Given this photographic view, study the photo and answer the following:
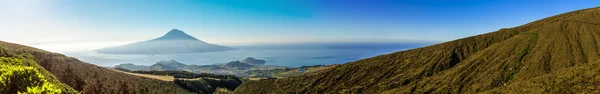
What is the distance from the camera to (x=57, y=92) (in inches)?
1478

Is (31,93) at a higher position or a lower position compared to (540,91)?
higher

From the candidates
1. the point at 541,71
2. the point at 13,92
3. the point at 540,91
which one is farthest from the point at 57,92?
the point at 541,71

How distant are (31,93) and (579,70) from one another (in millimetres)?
212106

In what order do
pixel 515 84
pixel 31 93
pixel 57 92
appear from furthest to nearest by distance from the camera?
pixel 515 84 → pixel 57 92 → pixel 31 93

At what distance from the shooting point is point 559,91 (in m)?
150

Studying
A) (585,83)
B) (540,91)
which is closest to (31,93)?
(540,91)

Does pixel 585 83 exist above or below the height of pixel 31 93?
below

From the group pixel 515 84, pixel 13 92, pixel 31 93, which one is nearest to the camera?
Answer: pixel 31 93

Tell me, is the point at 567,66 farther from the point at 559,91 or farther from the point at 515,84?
the point at 559,91

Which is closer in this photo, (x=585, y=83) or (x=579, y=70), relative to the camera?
(x=585, y=83)

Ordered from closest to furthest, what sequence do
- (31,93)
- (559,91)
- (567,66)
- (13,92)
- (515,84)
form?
(31,93)
(13,92)
(559,91)
(515,84)
(567,66)

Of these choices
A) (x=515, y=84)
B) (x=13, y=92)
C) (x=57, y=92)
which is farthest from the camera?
(x=515, y=84)

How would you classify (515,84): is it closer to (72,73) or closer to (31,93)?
(31,93)

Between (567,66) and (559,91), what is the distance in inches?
2338
